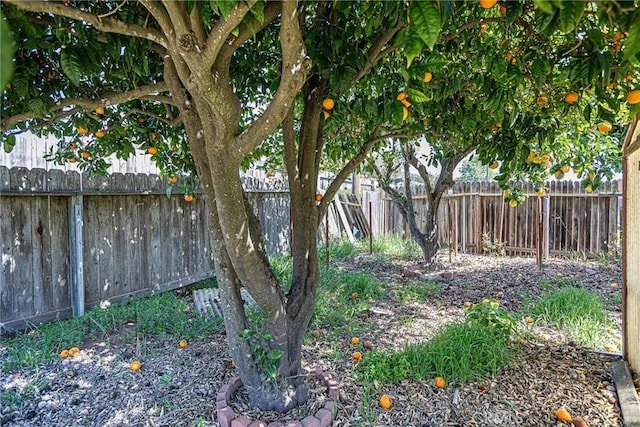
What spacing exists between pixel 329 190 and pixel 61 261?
3140 millimetres

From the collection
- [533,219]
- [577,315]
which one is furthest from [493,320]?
[533,219]

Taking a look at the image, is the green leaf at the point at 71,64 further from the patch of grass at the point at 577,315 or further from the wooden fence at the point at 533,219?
the wooden fence at the point at 533,219

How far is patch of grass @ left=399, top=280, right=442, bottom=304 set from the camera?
464 cm

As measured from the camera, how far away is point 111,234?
441 cm

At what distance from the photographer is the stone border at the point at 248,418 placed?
1.99m

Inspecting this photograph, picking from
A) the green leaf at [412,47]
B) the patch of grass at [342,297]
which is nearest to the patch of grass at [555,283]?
the patch of grass at [342,297]

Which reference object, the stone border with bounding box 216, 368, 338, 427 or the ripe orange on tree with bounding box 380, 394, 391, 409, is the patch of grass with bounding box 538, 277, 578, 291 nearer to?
the ripe orange on tree with bounding box 380, 394, 391, 409

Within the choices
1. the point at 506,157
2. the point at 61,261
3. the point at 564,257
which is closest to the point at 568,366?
the point at 506,157

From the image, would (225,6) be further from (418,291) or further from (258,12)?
(418,291)

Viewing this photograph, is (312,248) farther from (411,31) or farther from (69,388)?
(69,388)

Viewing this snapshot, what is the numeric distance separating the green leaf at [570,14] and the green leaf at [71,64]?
5.81 ft

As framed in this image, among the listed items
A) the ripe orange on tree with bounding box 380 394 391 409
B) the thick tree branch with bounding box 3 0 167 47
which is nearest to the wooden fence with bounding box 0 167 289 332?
the thick tree branch with bounding box 3 0 167 47

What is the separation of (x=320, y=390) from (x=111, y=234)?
10.9ft

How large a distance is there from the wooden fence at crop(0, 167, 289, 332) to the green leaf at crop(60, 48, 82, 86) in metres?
2.58
